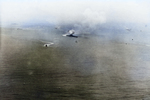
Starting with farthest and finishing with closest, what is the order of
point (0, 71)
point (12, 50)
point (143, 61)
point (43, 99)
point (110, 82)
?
point (12, 50)
point (143, 61)
point (0, 71)
point (110, 82)
point (43, 99)

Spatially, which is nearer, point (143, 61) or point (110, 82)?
point (110, 82)

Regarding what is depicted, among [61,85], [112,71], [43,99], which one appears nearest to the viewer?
[43,99]

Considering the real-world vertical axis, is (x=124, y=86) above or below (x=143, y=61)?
below

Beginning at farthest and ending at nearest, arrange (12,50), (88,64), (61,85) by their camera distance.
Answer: (12,50)
(88,64)
(61,85)

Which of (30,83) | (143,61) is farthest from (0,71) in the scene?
(143,61)

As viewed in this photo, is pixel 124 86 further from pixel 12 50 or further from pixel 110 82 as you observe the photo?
pixel 12 50

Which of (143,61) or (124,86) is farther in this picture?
(143,61)

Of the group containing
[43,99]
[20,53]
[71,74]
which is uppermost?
[20,53]

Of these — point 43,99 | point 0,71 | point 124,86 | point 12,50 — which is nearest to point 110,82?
point 124,86

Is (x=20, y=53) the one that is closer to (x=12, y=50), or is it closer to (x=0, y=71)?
(x=12, y=50)
